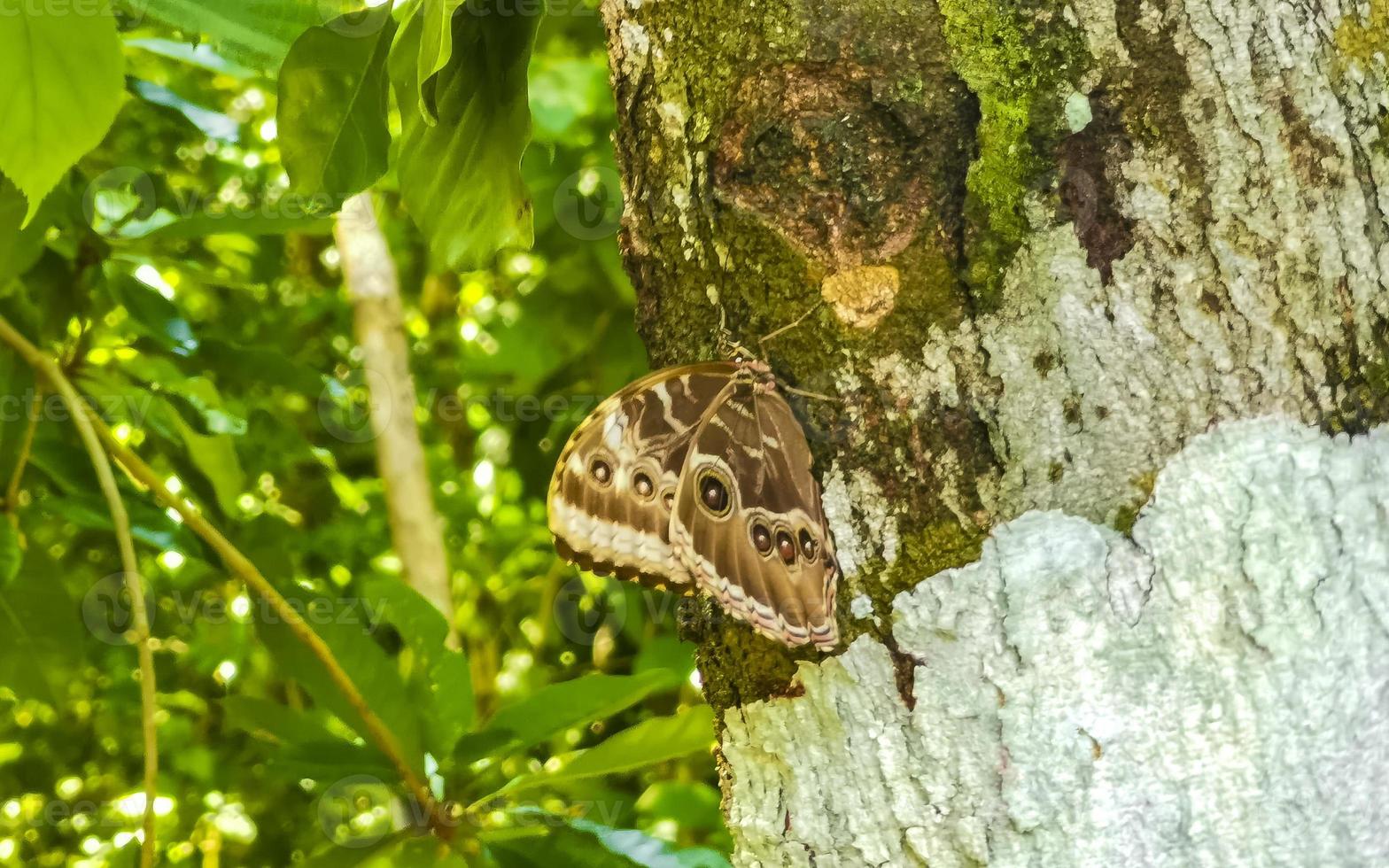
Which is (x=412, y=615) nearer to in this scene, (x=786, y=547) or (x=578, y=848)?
(x=578, y=848)

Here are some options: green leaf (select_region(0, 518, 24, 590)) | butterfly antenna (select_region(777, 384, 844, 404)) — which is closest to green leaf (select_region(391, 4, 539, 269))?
butterfly antenna (select_region(777, 384, 844, 404))

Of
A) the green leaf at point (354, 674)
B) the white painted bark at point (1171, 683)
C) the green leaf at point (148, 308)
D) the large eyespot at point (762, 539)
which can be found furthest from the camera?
the green leaf at point (148, 308)

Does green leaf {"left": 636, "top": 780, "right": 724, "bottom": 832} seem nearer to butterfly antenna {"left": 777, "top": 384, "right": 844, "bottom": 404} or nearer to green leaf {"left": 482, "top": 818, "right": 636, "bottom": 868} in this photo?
green leaf {"left": 482, "top": 818, "right": 636, "bottom": 868}

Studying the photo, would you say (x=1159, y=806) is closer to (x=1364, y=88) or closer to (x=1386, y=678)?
(x=1386, y=678)

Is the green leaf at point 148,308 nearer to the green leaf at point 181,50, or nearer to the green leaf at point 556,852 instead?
the green leaf at point 181,50

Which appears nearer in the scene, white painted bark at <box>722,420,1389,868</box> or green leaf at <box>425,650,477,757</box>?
white painted bark at <box>722,420,1389,868</box>

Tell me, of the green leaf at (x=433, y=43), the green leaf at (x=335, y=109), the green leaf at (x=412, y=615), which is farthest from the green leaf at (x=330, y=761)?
the green leaf at (x=433, y=43)
